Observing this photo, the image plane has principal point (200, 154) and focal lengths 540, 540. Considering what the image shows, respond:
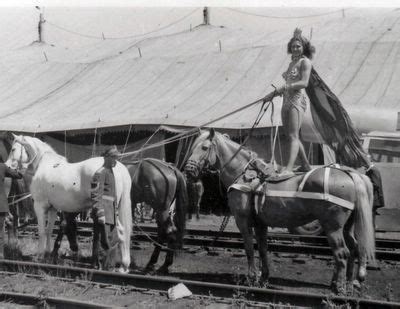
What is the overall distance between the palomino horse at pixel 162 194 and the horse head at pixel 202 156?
1430 millimetres

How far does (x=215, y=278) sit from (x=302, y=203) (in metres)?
1.95

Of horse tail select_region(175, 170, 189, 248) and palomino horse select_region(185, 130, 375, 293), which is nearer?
palomino horse select_region(185, 130, 375, 293)

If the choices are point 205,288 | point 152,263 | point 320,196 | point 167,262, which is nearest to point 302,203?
point 320,196

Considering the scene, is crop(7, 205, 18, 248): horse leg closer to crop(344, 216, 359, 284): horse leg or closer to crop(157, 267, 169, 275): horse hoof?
crop(157, 267, 169, 275): horse hoof

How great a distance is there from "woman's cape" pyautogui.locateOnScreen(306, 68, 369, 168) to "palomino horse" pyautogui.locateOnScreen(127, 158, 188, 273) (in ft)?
8.20

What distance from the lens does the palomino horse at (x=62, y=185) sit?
297 inches

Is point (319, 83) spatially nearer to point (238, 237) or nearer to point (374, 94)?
point (238, 237)

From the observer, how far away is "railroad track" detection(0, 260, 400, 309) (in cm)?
550

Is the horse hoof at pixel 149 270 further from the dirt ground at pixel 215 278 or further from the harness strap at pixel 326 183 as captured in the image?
the harness strap at pixel 326 183

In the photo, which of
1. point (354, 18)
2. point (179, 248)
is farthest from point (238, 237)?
point (354, 18)

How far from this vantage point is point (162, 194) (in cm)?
840

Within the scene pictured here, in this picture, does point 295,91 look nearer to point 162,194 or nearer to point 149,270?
point 162,194

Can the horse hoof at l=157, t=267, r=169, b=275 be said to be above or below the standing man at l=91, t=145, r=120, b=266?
below

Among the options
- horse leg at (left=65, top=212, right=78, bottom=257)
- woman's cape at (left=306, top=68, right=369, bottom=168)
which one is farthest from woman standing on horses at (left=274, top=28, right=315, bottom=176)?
horse leg at (left=65, top=212, right=78, bottom=257)
